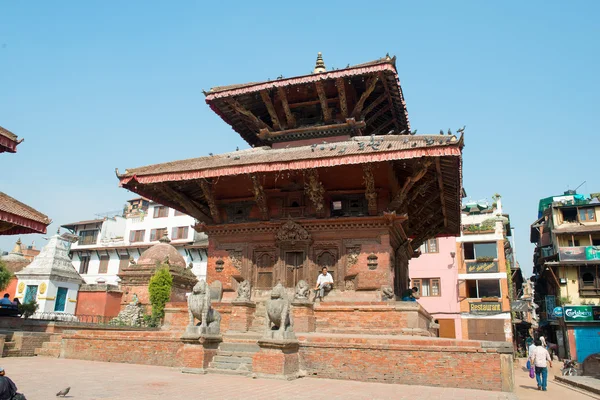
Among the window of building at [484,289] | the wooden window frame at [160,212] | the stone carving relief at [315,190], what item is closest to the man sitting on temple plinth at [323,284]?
the stone carving relief at [315,190]

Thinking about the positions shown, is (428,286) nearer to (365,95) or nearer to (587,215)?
(587,215)

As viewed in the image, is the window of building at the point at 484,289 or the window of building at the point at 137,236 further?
the window of building at the point at 137,236

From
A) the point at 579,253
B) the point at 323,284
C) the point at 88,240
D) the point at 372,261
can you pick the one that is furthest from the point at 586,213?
the point at 88,240

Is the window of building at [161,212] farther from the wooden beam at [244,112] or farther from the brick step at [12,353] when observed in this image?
the brick step at [12,353]

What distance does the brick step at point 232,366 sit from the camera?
11664 mm

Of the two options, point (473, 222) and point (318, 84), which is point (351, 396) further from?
point (473, 222)

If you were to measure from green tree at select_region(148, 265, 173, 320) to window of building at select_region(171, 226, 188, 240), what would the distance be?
21.5 meters

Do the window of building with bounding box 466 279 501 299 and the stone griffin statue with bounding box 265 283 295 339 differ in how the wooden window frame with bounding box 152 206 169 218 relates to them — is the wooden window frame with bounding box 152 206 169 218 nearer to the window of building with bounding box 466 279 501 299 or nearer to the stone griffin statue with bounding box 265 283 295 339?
the window of building with bounding box 466 279 501 299

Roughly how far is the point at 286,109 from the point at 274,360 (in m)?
10.5

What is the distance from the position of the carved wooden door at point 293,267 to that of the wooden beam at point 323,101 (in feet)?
18.2

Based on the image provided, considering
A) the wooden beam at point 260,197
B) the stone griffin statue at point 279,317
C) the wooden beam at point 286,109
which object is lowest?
the stone griffin statue at point 279,317

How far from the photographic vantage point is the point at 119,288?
119 ft

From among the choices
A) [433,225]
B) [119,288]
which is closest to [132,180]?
[433,225]

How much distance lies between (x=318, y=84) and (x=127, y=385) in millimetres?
11978
